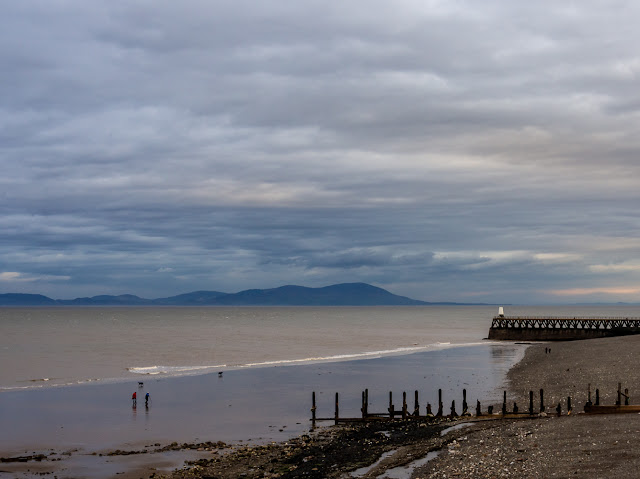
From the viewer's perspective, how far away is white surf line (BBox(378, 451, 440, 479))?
24.4 meters

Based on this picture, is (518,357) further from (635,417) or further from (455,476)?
Answer: (455,476)

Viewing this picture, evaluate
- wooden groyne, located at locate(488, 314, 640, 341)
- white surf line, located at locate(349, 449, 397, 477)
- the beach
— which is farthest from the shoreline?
white surf line, located at locate(349, 449, 397, 477)

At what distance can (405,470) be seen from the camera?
2511 centimetres

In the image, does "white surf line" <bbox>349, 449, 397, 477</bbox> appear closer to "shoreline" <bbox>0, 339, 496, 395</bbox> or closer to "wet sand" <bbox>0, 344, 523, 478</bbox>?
"wet sand" <bbox>0, 344, 523, 478</bbox>

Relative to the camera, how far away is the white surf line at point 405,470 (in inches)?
961

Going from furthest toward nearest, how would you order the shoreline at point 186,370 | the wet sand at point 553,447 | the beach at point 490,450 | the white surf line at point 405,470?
the shoreline at point 186,370
the white surf line at point 405,470
the beach at point 490,450
the wet sand at point 553,447

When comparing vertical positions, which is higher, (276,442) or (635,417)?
(635,417)

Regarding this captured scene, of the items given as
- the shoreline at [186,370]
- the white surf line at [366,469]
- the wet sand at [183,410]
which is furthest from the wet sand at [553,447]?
the shoreline at [186,370]

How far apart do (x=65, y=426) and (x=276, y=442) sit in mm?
14028

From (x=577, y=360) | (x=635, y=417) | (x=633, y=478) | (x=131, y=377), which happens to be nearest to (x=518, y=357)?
(x=577, y=360)

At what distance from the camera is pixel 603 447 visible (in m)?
23.4

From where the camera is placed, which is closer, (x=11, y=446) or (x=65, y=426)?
(x=11, y=446)

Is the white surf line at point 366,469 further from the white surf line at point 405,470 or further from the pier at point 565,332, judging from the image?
the pier at point 565,332

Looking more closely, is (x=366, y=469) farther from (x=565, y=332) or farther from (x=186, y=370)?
(x=565, y=332)
